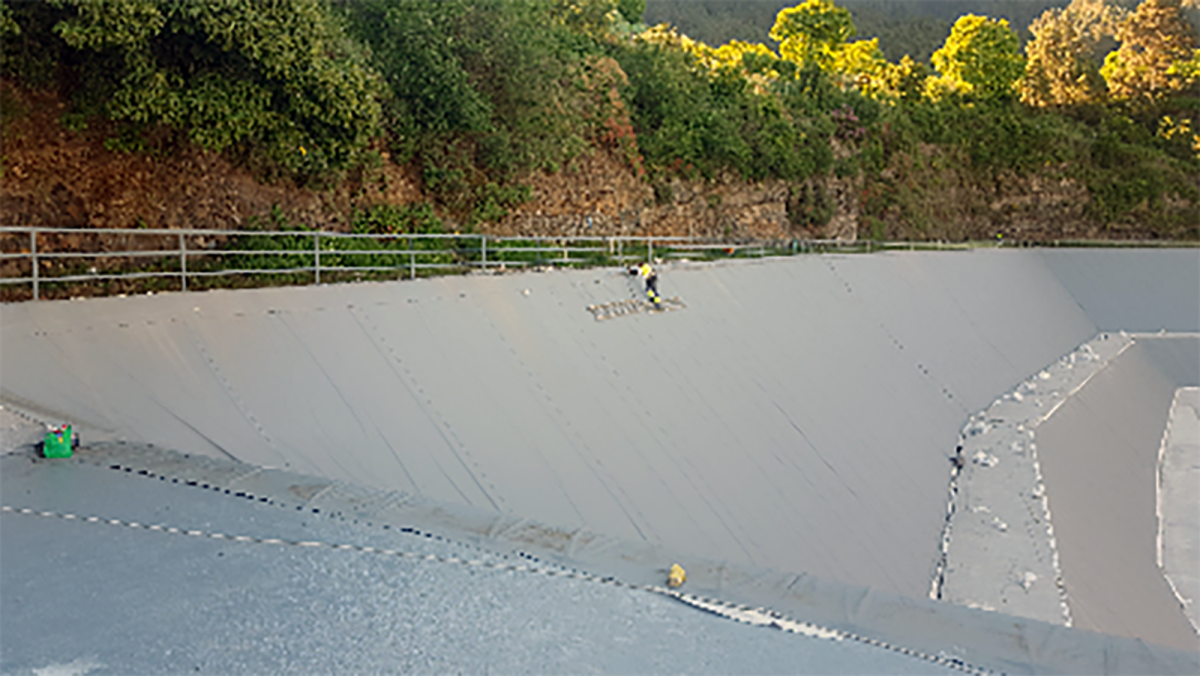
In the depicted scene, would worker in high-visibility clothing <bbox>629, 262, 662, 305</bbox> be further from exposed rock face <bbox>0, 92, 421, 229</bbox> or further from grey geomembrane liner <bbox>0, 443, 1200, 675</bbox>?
grey geomembrane liner <bbox>0, 443, 1200, 675</bbox>

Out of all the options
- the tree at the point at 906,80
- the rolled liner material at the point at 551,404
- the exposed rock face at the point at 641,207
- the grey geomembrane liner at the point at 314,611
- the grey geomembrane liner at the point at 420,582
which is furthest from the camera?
the tree at the point at 906,80

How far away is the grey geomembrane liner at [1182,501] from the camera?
18656 mm

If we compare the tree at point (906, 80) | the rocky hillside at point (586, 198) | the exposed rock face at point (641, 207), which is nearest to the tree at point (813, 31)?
the tree at point (906, 80)

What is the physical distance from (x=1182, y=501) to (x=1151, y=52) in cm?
5079

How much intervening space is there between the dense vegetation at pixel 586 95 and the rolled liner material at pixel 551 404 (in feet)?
19.2

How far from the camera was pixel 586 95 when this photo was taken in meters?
31.4

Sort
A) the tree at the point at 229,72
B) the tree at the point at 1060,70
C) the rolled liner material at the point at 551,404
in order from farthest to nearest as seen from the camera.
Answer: the tree at the point at 1060,70 < the tree at the point at 229,72 < the rolled liner material at the point at 551,404

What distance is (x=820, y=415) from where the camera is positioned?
17594 mm

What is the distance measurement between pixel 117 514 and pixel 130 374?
3234 millimetres

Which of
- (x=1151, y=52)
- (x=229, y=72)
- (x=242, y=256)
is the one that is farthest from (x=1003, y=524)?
(x=1151, y=52)

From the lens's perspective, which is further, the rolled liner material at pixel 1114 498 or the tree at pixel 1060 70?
the tree at pixel 1060 70

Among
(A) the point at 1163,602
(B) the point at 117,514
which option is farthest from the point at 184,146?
(A) the point at 1163,602

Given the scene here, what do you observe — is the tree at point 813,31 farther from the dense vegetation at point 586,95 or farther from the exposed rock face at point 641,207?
the exposed rock face at point 641,207

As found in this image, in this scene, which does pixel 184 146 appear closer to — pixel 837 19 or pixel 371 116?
pixel 371 116
